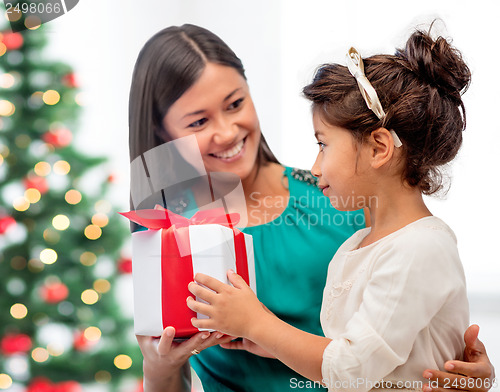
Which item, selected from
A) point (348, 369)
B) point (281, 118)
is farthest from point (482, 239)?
point (348, 369)

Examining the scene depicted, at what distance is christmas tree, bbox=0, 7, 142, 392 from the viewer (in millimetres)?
2281

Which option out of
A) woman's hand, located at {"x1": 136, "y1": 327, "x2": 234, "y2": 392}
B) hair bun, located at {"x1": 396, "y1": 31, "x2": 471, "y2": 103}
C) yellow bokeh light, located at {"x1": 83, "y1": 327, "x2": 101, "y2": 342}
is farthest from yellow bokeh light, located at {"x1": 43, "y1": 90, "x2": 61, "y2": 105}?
hair bun, located at {"x1": 396, "y1": 31, "x2": 471, "y2": 103}

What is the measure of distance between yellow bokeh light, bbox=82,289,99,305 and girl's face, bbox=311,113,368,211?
1595 millimetres

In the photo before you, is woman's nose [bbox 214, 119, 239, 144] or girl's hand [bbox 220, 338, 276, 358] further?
woman's nose [bbox 214, 119, 239, 144]

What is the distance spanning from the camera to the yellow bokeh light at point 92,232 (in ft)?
7.72

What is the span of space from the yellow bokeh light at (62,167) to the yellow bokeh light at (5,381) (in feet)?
3.01

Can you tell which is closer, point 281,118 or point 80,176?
point 80,176

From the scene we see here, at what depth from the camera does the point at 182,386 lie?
1.28 m

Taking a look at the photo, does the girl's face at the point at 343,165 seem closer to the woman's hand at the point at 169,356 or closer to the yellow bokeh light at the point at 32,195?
the woman's hand at the point at 169,356

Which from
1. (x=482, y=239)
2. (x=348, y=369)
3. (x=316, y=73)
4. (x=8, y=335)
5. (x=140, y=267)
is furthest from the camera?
(x=482, y=239)

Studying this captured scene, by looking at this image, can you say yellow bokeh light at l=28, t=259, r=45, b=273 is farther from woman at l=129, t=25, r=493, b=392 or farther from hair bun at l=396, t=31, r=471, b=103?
hair bun at l=396, t=31, r=471, b=103

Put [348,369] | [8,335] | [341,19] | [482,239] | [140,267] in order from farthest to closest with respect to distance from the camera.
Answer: [341,19] < [482,239] < [8,335] < [140,267] < [348,369]

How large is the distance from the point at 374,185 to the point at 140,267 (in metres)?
0.51

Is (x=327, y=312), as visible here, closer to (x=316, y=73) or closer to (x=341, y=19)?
(x=316, y=73)
